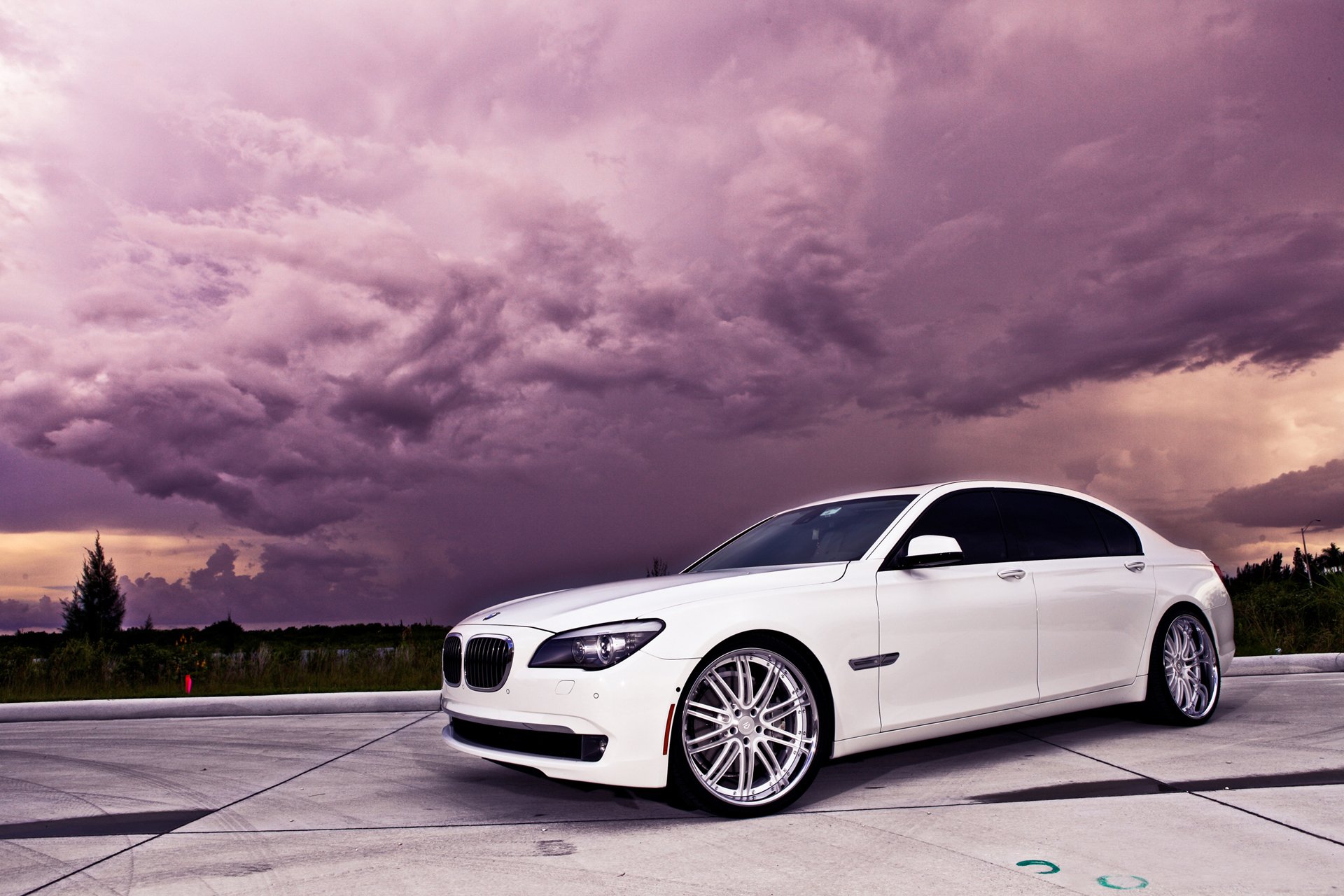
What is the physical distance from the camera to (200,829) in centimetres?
479

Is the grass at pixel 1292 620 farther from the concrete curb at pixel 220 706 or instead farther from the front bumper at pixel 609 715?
the front bumper at pixel 609 715

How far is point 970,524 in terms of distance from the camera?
588cm

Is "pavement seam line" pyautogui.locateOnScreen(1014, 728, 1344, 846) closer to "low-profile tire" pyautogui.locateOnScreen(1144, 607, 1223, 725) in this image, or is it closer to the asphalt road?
the asphalt road

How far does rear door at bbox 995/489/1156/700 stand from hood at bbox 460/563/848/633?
1542mm

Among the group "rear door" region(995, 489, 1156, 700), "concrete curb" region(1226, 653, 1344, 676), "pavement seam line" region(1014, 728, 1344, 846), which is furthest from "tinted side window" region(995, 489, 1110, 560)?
"concrete curb" region(1226, 653, 1344, 676)

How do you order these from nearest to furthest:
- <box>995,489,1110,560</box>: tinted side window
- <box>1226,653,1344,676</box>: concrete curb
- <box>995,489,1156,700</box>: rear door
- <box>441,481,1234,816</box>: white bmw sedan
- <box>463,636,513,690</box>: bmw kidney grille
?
<box>441,481,1234,816</box>: white bmw sedan < <box>463,636,513,690</box>: bmw kidney grille < <box>995,489,1156,700</box>: rear door < <box>995,489,1110,560</box>: tinted side window < <box>1226,653,1344,676</box>: concrete curb

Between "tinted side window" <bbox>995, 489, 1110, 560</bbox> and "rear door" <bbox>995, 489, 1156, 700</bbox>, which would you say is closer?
"rear door" <bbox>995, 489, 1156, 700</bbox>

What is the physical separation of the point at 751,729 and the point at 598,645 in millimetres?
849

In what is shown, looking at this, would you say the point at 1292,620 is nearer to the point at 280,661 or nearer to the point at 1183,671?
Answer: the point at 1183,671

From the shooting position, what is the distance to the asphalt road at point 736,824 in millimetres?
3680

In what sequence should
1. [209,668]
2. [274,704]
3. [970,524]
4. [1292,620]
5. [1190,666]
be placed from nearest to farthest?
[970,524]
[1190,666]
[274,704]
[209,668]
[1292,620]

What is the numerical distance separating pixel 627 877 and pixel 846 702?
1.59 m

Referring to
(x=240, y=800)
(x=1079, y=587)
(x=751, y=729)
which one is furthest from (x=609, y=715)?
(x=1079, y=587)

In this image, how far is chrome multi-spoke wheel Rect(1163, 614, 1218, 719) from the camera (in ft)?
21.9
